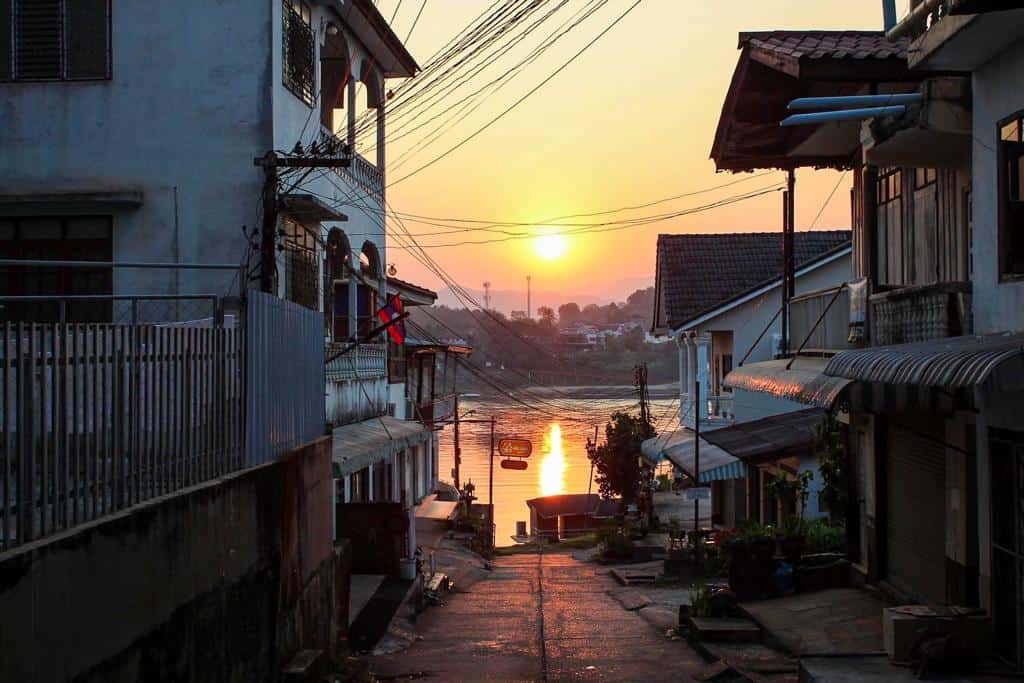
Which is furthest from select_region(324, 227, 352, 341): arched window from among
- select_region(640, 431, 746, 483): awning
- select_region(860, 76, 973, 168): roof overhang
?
select_region(860, 76, 973, 168): roof overhang

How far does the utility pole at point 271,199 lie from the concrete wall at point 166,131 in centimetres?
43

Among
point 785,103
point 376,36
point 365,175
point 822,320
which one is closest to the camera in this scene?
point 785,103

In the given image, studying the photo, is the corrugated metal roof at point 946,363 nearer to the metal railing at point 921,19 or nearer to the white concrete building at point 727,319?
the metal railing at point 921,19

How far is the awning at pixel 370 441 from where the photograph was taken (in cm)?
1469

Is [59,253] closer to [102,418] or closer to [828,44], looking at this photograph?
[102,418]

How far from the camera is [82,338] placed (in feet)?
21.9

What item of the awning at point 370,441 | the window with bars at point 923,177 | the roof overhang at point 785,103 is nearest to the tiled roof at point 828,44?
the roof overhang at point 785,103

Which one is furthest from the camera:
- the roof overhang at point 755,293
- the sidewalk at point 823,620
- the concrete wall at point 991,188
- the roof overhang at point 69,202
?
the roof overhang at point 755,293

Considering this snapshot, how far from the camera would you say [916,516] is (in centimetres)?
1434

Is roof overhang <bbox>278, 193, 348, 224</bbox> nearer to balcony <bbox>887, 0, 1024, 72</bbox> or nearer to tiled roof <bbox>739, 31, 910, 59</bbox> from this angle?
tiled roof <bbox>739, 31, 910, 59</bbox>

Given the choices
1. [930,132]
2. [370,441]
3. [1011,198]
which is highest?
[930,132]

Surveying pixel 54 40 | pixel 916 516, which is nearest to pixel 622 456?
pixel 916 516

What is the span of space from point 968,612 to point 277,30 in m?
12.0

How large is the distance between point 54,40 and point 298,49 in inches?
137
